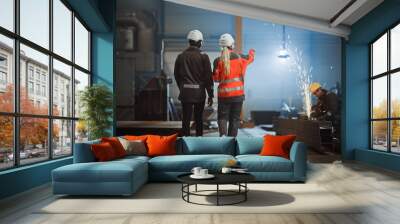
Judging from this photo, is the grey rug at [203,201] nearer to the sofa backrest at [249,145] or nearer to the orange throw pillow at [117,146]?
the orange throw pillow at [117,146]

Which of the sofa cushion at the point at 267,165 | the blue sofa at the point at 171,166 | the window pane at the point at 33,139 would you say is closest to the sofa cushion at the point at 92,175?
the blue sofa at the point at 171,166

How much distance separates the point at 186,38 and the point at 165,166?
163 inches

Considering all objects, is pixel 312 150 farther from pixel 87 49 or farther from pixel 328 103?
pixel 87 49

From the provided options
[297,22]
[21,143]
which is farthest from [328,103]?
[21,143]

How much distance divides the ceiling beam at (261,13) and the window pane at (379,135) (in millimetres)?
2545

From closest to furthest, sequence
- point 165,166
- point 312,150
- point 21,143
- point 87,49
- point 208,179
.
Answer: point 208,179
point 21,143
point 165,166
point 87,49
point 312,150

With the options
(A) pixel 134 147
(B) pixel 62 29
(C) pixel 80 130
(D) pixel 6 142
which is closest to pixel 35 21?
(B) pixel 62 29

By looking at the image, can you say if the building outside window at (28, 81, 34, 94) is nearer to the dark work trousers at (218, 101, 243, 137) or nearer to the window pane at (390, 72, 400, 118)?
the dark work trousers at (218, 101, 243, 137)

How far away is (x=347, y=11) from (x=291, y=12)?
1359 millimetres

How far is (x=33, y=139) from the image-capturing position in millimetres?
5805

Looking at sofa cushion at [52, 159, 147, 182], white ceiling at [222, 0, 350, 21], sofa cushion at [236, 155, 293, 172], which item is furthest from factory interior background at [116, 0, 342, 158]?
sofa cushion at [52, 159, 147, 182]

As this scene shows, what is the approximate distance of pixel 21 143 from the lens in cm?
539

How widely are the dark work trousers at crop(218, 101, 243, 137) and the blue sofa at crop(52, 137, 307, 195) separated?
7.00 ft

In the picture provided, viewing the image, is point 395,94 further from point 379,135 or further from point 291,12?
point 291,12
